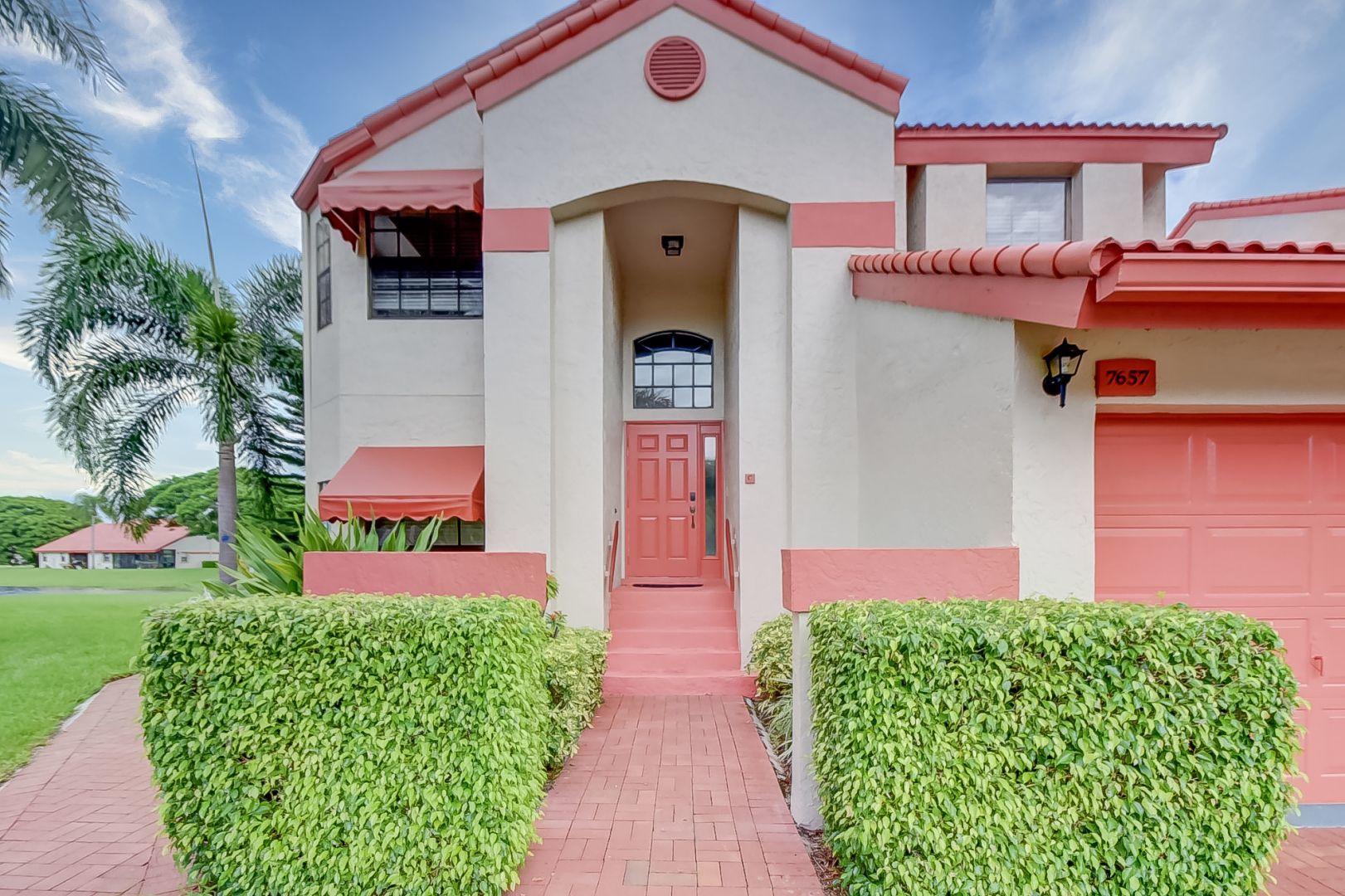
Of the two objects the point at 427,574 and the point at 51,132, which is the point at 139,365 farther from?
the point at 427,574

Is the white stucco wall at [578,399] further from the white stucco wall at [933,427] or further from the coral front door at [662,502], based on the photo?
the white stucco wall at [933,427]

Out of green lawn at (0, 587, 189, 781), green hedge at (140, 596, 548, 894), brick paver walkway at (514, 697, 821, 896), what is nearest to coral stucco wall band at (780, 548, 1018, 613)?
brick paver walkway at (514, 697, 821, 896)

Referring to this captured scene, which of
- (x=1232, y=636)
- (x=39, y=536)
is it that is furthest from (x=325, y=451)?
(x=39, y=536)

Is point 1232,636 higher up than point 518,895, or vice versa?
point 1232,636

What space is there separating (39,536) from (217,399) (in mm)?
33476

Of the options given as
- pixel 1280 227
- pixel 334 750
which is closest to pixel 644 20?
pixel 334 750

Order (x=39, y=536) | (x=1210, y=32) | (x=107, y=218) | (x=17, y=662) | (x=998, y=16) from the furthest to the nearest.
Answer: (x=39, y=536) < (x=998, y=16) < (x=1210, y=32) < (x=107, y=218) < (x=17, y=662)

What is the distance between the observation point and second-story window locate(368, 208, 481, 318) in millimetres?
9211

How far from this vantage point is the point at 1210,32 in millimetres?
11367

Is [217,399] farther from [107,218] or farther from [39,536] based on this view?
[39,536]

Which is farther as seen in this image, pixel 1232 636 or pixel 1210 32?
pixel 1210 32

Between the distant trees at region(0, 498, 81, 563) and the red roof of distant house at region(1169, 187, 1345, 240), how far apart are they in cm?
4462

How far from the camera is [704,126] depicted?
7.84 metres

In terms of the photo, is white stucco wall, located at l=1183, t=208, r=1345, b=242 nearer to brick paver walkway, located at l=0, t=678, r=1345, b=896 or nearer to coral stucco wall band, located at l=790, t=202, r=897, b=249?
coral stucco wall band, located at l=790, t=202, r=897, b=249
